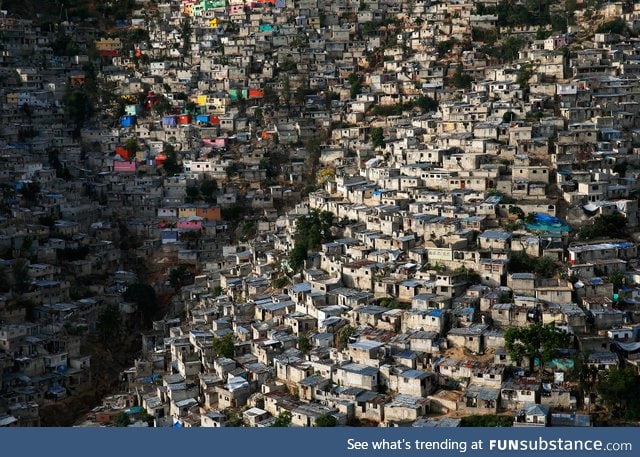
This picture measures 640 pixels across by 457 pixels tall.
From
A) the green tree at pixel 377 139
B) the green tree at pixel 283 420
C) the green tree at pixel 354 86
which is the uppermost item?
the green tree at pixel 354 86

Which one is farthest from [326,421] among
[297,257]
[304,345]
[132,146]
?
[132,146]

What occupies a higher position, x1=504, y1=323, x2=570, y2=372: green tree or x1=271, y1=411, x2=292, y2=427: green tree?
x1=504, y1=323, x2=570, y2=372: green tree

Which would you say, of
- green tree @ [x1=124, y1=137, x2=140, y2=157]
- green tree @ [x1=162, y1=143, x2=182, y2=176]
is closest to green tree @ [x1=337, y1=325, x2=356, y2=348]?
green tree @ [x1=162, y1=143, x2=182, y2=176]

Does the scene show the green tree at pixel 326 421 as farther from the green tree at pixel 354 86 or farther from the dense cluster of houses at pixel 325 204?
the green tree at pixel 354 86

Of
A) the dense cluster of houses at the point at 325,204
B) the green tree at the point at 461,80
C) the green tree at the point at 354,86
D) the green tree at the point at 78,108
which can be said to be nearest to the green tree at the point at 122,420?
the dense cluster of houses at the point at 325,204

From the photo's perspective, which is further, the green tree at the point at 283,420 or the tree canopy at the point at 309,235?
the tree canopy at the point at 309,235

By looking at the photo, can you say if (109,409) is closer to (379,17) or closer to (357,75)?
(357,75)

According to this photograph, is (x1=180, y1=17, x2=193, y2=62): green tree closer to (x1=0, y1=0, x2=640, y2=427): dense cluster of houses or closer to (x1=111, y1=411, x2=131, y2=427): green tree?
(x1=0, y1=0, x2=640, y2=427): dense cluster of houses
